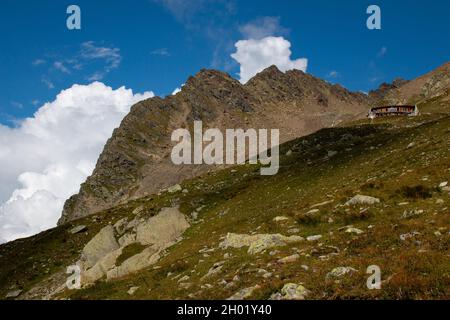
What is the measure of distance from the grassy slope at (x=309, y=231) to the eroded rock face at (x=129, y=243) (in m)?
1.69

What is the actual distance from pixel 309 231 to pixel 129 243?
18.5 meters

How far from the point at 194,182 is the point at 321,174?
892 inches

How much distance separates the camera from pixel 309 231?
23281 mm

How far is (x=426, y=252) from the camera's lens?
14.9 meters

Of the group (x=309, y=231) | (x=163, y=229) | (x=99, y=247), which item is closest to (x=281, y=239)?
(x=309, y=231)

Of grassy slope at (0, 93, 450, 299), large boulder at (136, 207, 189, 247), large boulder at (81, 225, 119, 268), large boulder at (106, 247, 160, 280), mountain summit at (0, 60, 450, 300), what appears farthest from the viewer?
large boulder at (81, 225, 119, 268)

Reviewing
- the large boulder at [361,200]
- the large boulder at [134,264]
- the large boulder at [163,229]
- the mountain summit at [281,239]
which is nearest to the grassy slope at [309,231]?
the mountain summit at [281,239]

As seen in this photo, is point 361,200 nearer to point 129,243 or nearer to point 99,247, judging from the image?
point 129,243

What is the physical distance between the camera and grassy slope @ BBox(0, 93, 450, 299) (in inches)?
571

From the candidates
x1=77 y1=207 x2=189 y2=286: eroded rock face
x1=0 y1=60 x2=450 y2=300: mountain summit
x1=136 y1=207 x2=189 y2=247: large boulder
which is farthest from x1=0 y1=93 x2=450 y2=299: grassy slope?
x1=77 y1=207 x2=189 y2=286: eroded rock face

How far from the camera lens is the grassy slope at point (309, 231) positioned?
14508 mm

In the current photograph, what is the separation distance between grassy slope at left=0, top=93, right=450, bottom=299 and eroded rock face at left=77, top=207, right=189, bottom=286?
1695mm

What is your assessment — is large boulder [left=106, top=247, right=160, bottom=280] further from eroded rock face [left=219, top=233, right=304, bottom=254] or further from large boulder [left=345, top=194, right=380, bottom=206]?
large boulder [left=345, top=194, right=380, bottom=206]
